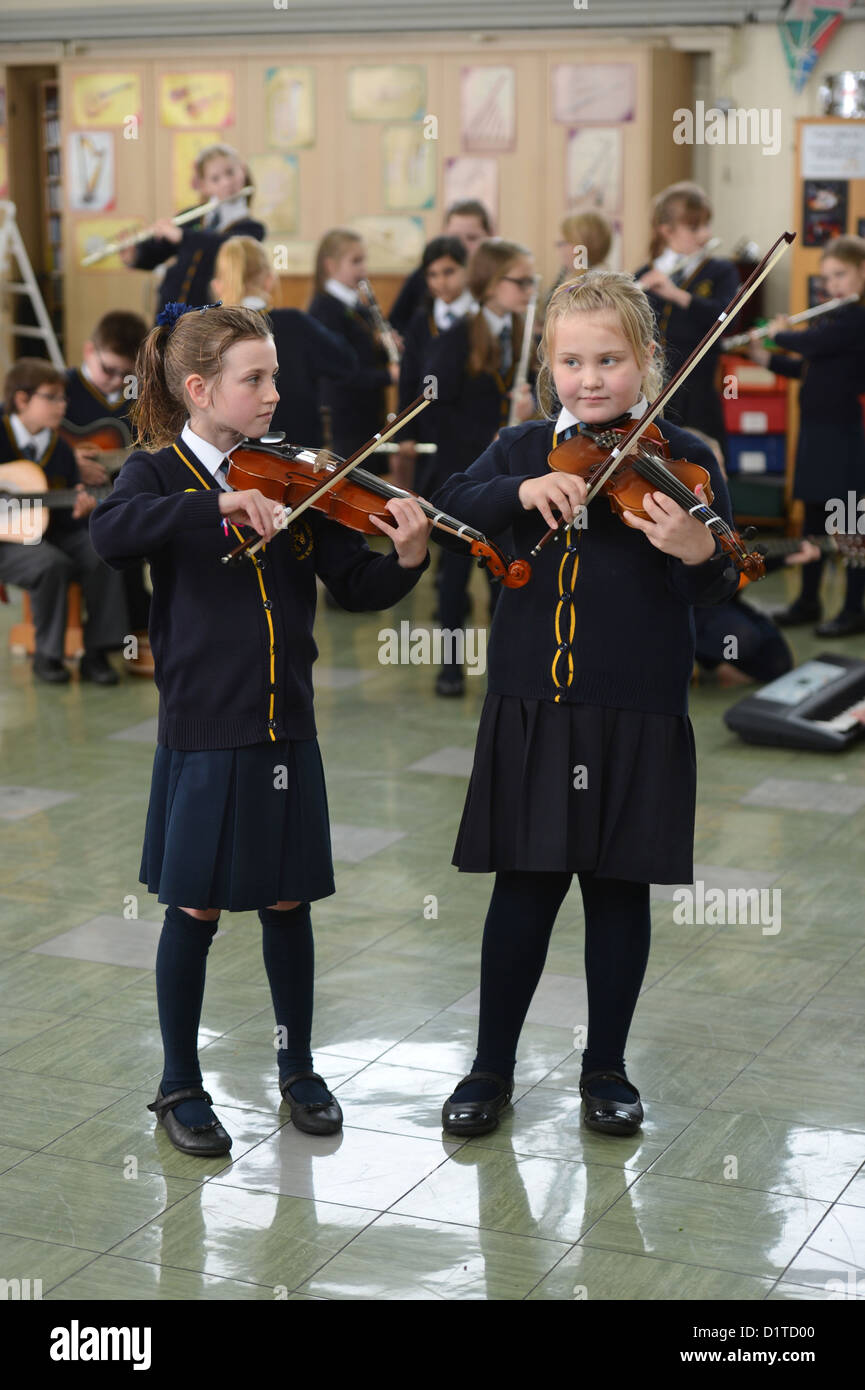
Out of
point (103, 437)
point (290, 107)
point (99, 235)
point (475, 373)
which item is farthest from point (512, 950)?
point (99, 235)

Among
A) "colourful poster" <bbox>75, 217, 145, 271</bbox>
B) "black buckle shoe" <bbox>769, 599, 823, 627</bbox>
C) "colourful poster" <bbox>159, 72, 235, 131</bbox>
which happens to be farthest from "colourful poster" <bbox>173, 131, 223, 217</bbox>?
"black buckle shoe" <bbox>769, 599, 823, 627</bbox>

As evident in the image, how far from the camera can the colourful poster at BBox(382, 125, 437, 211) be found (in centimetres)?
863

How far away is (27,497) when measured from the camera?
5.53m

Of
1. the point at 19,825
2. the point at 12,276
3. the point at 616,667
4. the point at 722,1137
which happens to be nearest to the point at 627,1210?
the point at 722,1137

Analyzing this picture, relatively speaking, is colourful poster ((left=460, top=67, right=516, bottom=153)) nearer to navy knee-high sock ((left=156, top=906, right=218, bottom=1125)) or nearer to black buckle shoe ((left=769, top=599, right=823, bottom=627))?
black buckle shoe ((left=769, top=599, right=823, bottom=627))

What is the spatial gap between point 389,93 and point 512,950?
274 inches

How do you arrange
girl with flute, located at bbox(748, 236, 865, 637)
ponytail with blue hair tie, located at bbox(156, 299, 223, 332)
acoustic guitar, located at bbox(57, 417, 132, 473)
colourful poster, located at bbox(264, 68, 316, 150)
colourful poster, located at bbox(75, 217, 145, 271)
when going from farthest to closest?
1. colourful poster, located at bbox(75, 217, 145, 271)
2. colourful poster, located at bbox(264, 68, 316, 150)
3. girl with flute, located at bbox(748, 236, 865, 637)
4. acoustic guitar, located at bbox(57, 417, 132, 473)
5. ponytail with blue hair tie, located at bbox(156, 299, 223, 332)

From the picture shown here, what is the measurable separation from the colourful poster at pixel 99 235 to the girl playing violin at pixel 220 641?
23.0 feet

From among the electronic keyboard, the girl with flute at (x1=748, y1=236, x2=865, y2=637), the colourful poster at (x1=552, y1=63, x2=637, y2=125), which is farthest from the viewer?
the colourful poster at (x1=552, y1=63, x2=637, y2=125)

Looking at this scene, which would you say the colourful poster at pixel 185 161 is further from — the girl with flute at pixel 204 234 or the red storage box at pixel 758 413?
the red storage box at pixel 758 413

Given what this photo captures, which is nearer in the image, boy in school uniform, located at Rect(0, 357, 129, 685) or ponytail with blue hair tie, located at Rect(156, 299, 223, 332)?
ponytail with blue hair tie, located at Rect(156, 299, 223, 332)

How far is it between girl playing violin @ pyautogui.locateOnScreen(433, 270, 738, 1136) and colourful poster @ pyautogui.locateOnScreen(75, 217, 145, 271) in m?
7.12
